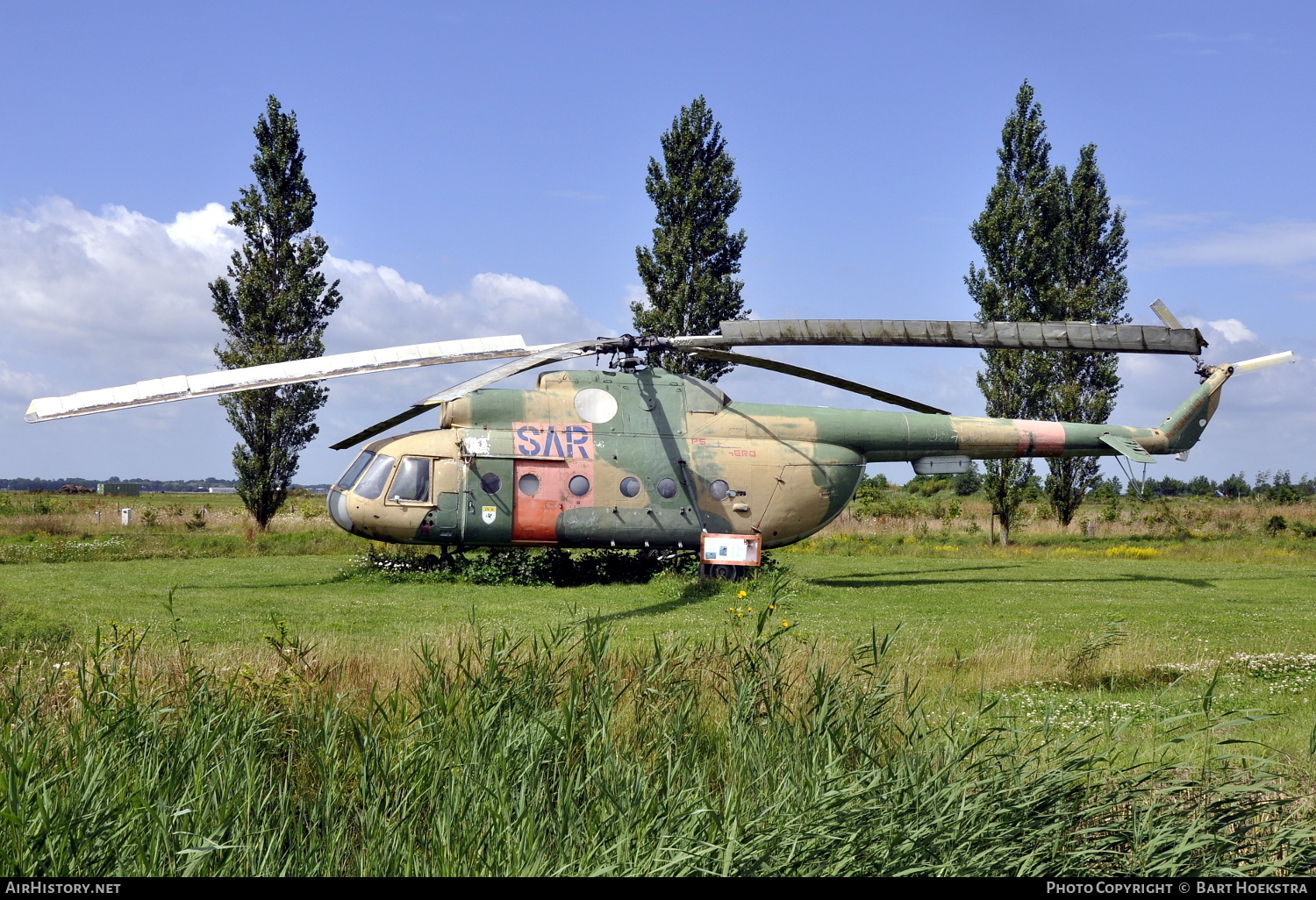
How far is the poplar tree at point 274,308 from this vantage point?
29.4 meters

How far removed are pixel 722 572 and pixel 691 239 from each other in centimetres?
1624

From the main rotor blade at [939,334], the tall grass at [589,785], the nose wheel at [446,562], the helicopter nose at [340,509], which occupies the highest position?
the main rotor blade at [939,334]

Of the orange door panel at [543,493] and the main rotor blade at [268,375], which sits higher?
the main rotor blade at [268,375]

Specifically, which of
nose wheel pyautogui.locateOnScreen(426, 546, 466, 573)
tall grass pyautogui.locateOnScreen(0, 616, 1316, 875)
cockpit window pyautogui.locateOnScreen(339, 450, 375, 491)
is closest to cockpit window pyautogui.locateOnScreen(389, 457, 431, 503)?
cockpit window pyautogui.locateOnScreen(339, 450, 375, 491)

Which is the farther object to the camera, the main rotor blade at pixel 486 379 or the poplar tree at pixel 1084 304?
the poplar tree at pixel 1084 304

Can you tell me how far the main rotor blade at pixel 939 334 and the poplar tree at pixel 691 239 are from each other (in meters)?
15.6

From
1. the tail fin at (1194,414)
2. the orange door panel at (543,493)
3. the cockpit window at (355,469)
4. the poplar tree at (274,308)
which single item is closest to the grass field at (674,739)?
the orange door panel at (543,493)

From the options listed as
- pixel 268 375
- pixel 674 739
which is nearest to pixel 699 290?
pixel 268 375

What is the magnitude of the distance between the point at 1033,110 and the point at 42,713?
34119mm

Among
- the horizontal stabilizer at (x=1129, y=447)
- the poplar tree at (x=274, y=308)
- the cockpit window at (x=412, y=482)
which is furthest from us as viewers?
the poplar tree at (x=274, y=308)

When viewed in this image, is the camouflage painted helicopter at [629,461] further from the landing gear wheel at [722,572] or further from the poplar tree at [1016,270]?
the poplar tree at [1016,270]

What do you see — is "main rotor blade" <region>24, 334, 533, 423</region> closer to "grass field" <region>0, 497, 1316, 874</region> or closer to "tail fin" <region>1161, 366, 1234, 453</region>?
"grass field" <region>0, 497, 1316, 874</region>

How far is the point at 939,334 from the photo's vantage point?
15.2 m

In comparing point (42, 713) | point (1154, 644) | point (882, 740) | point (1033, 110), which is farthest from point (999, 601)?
point (1033, 110)
